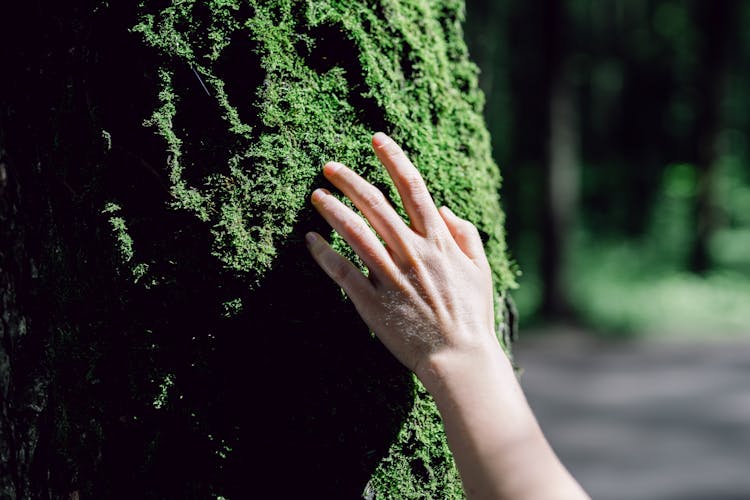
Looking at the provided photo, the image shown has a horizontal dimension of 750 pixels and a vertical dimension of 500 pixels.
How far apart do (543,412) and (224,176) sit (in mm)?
7513

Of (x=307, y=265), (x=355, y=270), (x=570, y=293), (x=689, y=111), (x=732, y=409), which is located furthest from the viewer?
(x=689, y=111)

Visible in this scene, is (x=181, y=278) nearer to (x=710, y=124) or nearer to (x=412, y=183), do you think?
(x=412, y=183)

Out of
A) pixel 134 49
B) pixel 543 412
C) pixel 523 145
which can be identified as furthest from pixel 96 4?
pixel 523 145

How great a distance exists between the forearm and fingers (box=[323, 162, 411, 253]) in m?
0.27

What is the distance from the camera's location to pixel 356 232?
4.87ft

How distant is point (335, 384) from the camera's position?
5.16 feet

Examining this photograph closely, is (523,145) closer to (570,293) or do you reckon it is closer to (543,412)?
(570,293)

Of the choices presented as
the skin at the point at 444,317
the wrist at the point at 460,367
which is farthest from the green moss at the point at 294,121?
the wrist at the point at 460,367

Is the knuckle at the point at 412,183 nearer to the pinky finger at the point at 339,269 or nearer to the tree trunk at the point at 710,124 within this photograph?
the pinky finger at the point at 339,269

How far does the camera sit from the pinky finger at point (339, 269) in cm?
149

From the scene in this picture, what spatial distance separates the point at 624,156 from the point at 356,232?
28.7 meters

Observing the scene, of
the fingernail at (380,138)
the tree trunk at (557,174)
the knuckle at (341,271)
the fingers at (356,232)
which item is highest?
the tree trunk at (557,174)

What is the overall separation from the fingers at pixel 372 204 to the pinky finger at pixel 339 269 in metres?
0.10

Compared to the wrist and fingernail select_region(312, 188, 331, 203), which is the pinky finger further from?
the wrist
